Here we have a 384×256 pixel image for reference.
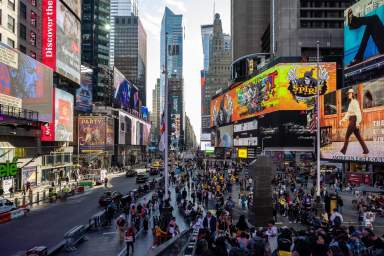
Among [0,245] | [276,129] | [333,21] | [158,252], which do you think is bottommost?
[0,245]

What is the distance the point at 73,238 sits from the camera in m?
20.2

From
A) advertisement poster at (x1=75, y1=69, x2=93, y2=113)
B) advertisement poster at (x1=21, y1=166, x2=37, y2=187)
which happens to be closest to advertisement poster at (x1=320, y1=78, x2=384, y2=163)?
advertisement poster at (x1=21, y1=166, x2=37, y2=187)

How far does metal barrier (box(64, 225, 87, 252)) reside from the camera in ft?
64.8

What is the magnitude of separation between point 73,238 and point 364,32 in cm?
6270

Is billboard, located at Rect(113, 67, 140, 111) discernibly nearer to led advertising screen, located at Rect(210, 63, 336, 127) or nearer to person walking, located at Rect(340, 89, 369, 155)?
led advertising screen, located at Rect(210, 63, 336, 127)

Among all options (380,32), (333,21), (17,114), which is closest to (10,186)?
(17,114)

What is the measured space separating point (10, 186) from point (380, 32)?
5537 centimetres

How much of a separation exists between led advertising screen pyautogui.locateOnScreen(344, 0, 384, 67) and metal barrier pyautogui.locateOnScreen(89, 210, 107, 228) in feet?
174

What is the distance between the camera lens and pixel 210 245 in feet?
42.6

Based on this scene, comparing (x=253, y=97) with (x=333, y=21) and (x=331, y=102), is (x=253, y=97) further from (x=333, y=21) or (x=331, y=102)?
(x=331, y=102)

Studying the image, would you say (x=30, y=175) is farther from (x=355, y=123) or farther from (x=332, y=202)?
(x=355, y=123)

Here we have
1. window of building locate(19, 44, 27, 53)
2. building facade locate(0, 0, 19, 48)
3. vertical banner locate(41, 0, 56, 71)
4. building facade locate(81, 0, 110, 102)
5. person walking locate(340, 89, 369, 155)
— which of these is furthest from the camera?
building facade locate(81, 0, 110, 102)

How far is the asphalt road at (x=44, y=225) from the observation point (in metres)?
21.5

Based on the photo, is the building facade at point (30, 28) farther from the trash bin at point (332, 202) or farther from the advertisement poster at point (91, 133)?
the trash bin at point (332, 202)
